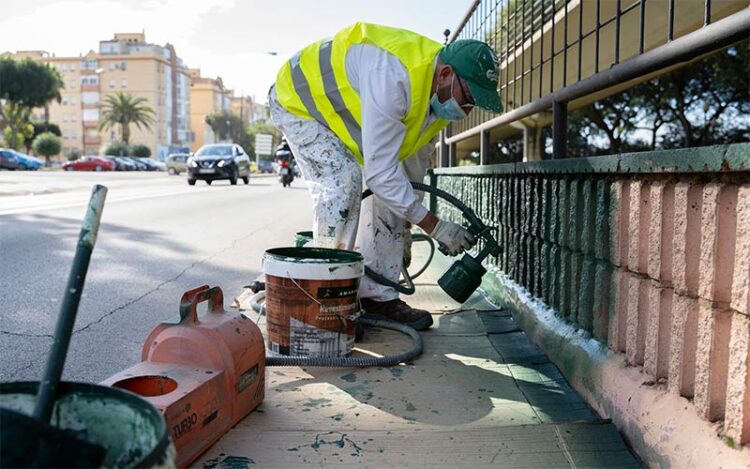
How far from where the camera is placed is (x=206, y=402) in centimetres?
192

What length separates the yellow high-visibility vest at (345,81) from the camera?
10.1 ft

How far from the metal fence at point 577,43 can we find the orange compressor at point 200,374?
1.73m

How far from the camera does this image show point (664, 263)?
6.26ft

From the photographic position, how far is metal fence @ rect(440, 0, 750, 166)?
6.89ft

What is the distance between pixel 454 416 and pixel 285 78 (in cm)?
204

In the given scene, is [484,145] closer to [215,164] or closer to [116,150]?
[215,164]

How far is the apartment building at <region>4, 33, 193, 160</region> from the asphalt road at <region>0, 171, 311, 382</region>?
77.7 meters

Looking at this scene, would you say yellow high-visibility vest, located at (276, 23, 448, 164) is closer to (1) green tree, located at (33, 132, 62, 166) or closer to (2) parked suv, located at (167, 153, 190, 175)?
(2) parked suv, located at (167, 153, 190, 175)

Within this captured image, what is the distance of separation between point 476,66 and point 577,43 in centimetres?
78

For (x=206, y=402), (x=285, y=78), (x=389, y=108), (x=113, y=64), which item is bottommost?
(x=206, y=402)

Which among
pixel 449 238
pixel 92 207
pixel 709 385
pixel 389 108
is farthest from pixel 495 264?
pixel 92 207

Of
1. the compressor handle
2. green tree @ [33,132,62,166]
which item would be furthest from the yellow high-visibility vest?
green tree @ [33,132,62,166]

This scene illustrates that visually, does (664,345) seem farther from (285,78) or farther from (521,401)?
(285,78)

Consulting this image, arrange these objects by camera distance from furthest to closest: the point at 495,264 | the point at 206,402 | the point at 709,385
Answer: the point at 495,264 → the point at 206,402 → the point at 709,385
